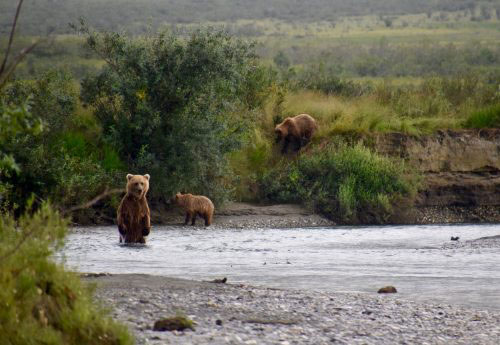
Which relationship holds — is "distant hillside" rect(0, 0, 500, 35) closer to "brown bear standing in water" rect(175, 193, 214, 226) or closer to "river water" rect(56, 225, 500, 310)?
"brown bear standing in water" rect(175, 193, 214, 226)

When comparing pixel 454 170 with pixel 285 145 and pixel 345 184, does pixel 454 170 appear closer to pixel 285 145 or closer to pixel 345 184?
pixel 345 184

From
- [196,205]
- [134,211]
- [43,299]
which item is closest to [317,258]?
[134,211]

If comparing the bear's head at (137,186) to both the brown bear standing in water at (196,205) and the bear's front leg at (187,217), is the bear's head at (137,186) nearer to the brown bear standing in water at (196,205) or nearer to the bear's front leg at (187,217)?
the brown bear standing in water at (196,205)

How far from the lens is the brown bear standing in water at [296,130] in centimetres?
2503

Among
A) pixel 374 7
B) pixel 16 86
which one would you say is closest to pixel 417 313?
Result: pixel 16 86

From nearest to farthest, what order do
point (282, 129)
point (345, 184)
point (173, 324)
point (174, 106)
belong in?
point (173, 324) → point (174, 106) → point (345, 184) → point (282, 129)

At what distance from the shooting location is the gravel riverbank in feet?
30.7

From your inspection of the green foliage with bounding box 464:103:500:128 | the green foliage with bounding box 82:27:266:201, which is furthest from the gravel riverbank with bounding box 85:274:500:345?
the green foliage with bounding box 464:103:500:128

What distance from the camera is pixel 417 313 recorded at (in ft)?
36.9

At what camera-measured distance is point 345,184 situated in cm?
2406

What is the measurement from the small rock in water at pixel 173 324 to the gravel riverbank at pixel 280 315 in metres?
0.09

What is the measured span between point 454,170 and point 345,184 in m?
3.54

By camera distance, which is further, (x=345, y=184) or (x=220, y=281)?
(x=345, y=184)

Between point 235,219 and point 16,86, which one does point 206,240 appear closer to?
point 235,219
